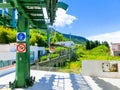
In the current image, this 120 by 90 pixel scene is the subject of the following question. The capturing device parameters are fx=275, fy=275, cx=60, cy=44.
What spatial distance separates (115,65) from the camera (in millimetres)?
20906

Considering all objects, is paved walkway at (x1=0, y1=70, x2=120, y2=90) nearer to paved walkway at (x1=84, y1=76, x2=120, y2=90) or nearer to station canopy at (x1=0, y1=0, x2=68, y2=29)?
paved walkway at (x1=84, y1=76, x2=120, y2=90)

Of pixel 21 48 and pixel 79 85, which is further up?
pixel 21 48

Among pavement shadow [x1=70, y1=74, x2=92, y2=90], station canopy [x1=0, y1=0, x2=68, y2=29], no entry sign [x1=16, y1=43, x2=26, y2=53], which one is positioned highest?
station canopy [x1=0, y1=0, x2=68, y2=29]

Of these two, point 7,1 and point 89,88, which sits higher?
point 7,1

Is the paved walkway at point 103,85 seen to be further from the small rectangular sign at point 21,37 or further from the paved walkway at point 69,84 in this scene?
the small rectangular sign at point 21,37

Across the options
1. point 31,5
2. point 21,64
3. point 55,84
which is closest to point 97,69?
point 55,84

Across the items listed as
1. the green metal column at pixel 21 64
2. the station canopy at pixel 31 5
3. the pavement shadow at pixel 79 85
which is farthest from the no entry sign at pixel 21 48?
the pavement shadow at pixel 79 85

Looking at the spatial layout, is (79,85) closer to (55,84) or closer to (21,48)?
(55,84)

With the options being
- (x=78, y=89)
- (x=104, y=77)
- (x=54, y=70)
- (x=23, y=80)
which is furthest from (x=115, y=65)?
(x=23, y=80)

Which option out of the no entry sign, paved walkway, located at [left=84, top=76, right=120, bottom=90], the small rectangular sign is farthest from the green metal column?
paved walkway, located at [left=84, top=76, right=120, bottom=90]

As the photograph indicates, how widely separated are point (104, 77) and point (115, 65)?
1.27m

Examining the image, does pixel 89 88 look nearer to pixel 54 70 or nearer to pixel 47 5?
pixel 47 5

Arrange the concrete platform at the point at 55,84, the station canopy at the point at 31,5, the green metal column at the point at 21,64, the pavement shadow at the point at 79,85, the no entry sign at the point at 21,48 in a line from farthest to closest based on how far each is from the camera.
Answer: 1. the pavement shadow at the point at 79,85
2. the concrete platform at the point at 55,84
3. the green metal column at the point at 21,64
4. the no entry sign at the point at 21,48
5. the station canopy at the point at 31,5

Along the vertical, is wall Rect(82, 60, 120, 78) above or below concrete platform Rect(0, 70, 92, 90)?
above
